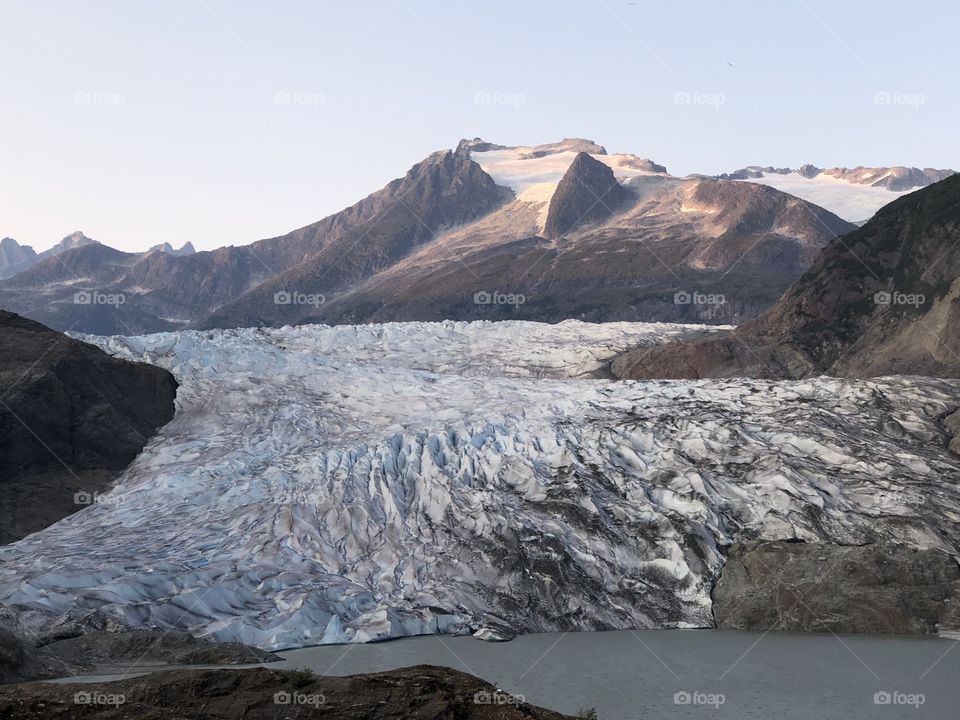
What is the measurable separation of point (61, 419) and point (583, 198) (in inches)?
5305

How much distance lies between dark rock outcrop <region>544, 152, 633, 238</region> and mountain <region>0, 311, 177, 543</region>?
12471cm

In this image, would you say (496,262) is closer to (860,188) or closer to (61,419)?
(860,188)

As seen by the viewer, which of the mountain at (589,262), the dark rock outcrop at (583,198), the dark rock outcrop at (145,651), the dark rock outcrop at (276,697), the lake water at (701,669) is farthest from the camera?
the dark rock outcrop at (583,198)

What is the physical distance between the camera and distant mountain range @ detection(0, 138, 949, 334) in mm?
112062

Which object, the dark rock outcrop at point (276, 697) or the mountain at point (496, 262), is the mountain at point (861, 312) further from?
the mountain at point (496, 262)

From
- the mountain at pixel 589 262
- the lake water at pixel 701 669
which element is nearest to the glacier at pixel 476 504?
the lake water at pixel 701 669

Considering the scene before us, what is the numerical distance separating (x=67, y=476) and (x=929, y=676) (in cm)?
2192

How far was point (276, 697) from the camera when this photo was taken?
9750mm

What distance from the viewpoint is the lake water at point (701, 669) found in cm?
1341

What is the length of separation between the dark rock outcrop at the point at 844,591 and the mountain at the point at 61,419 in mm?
17035

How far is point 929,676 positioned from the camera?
15531mm

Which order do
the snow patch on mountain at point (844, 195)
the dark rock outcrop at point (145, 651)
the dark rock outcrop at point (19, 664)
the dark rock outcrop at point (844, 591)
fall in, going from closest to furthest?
the dark rock outcrop at point (19, 664) < the dark rock outcrop at point (145, 651) < the dark rock outcrop at point (844, 591) < the snow patch on mountain at point (844, 195)

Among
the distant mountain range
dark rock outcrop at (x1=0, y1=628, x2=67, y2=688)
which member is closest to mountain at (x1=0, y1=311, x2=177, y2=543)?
dark rock outcrop at (x1=0, y1=628, x2=67, y2=688)

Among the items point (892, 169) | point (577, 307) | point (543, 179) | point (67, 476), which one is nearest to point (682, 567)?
point (67, 476)
